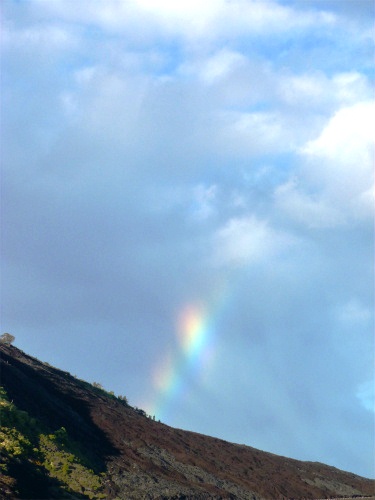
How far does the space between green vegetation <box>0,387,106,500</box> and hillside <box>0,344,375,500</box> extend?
0.31 ft

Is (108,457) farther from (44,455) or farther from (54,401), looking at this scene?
(54,401)

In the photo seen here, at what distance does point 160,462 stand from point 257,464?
815 inches

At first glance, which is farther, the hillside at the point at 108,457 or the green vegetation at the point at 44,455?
the hillside at the point at 108,457

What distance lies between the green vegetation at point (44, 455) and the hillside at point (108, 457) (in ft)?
0.31

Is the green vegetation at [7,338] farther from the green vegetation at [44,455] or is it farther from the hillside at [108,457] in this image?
the green vegetation at [44,455]

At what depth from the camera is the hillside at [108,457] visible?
4395cm

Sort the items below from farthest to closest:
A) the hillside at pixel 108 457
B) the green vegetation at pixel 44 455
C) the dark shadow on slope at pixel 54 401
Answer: the dark shadow on slope at pixel 54 401 → the hillside at pixel 108 457 → the green vegetation at pixel 44 455

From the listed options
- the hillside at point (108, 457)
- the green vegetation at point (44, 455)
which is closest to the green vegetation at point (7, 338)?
the hillside at point (108, 457)

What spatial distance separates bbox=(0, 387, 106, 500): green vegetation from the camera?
138 ft

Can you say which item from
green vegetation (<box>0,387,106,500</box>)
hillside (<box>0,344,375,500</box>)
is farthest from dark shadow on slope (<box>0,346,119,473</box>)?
green vegetation (<box>0,387,106,500</box>)

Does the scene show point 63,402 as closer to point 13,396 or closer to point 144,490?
point 13,396

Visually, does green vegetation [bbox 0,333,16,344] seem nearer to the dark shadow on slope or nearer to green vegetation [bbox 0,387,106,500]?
the dark shadow on slope

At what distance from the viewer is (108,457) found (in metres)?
54.1

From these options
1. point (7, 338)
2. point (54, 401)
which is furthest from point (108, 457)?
point (7, 338)
